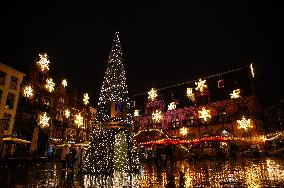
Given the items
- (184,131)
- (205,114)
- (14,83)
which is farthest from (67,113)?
(205,114)

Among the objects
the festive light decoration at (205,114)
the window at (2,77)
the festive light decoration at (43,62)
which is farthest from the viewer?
the festive light decoration at (205,114)

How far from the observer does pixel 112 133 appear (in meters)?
14.7

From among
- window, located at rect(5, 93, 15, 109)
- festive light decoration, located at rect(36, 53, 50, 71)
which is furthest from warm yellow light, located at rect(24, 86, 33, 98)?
festive light decoration, located at rect(36, 53, 50, 71)

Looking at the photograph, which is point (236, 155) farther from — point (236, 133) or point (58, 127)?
point (58, 127)

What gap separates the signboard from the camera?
49.2ft

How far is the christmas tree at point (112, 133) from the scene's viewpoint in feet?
46.6

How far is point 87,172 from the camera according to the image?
14250 millimetres

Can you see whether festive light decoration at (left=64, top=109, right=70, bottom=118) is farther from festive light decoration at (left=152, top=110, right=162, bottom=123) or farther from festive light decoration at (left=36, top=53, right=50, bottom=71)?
festive light decoration at (left=152, top=110, right=162, bottom=123)

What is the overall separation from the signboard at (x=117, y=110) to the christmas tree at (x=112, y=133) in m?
0.09

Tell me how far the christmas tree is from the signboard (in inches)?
3.5

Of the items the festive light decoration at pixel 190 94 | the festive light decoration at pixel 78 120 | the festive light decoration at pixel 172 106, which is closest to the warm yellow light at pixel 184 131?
the festive light decoration at pixel 172 106

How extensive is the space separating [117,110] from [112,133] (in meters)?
1.45

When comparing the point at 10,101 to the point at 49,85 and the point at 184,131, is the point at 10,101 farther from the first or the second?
the point at 184,131

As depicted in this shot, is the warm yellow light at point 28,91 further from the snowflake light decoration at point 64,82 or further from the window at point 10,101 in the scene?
the snowflake light decoration at point 64,82
